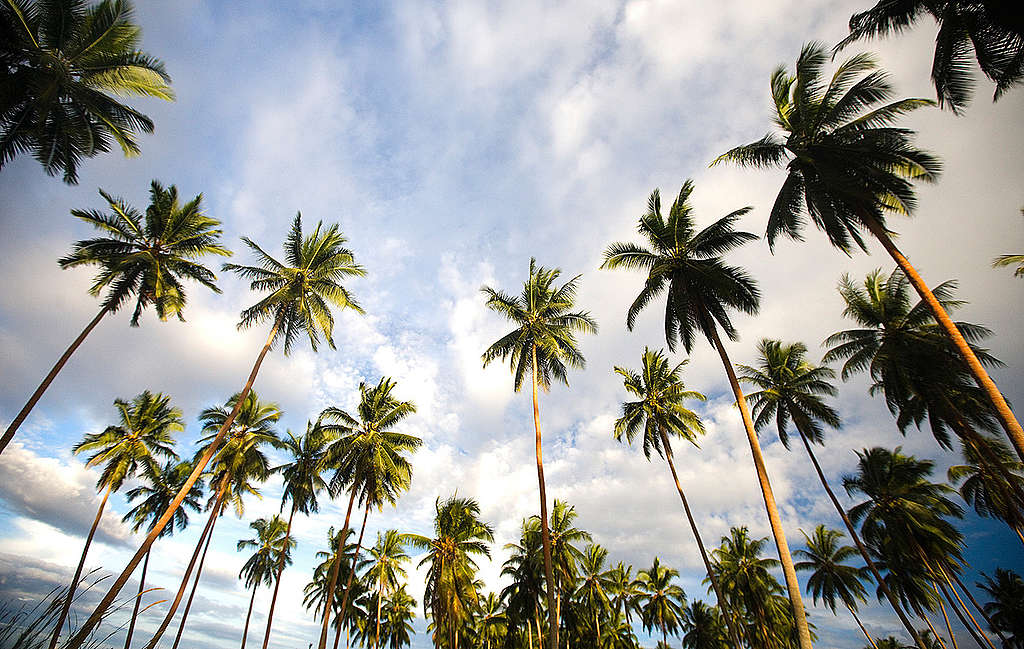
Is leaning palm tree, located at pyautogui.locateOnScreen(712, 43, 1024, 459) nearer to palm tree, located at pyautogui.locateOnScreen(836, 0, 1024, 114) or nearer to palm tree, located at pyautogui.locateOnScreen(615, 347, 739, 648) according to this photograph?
palm tree, located at pyautogui.locateOnScreen(836, 0, 1024, 114)

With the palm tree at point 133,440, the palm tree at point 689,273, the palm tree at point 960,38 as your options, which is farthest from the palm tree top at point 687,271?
the palm tree at point 133,440

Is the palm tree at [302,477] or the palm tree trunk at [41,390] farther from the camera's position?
the palm tree at [302,477]

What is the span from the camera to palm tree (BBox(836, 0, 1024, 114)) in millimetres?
11320

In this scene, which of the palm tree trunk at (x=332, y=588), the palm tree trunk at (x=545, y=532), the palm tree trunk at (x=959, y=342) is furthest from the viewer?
the palm tree trunk at (x=332, y=588)

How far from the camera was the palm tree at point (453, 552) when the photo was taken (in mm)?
27486

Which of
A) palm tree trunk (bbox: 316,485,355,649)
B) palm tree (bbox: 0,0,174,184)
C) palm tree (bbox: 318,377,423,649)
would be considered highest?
palm tree (bbox: 0,0,174,184)

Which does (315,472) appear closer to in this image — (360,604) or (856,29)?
(360,604)

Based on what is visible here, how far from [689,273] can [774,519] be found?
981 centimetres

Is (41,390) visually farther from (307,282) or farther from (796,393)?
(796,393)

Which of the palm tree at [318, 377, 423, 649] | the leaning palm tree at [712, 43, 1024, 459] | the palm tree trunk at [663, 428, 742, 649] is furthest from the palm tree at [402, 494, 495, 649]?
the leaning palm tree at [712, 43, 1024, 459]

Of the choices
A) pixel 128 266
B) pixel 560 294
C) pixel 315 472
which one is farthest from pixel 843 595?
pixel 128 266

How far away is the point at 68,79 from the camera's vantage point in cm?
1362

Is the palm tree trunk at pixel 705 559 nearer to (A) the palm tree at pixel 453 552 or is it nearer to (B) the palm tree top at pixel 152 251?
(A) the palm tree at pixel 453 552

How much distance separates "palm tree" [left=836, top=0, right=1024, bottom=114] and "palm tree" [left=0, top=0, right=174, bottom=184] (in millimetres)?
23874
